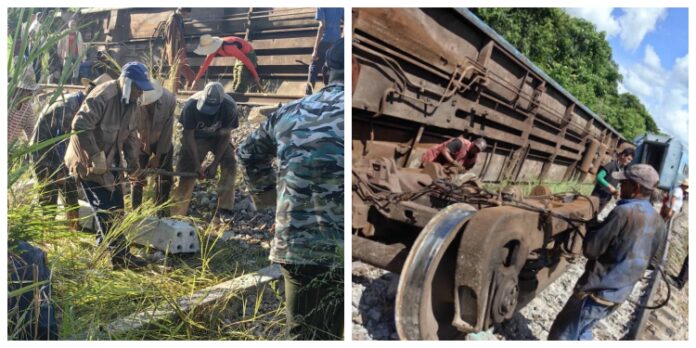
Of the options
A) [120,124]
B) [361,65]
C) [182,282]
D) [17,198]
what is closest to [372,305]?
[182,282]

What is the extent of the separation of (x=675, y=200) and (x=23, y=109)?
3472mm

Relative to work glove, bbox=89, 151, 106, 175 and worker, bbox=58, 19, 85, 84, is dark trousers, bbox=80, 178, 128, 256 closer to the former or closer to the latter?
work glove, bbox=89, 151, 106, 175

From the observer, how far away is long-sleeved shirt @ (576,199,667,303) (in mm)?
1946

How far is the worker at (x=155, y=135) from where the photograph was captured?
236 cm

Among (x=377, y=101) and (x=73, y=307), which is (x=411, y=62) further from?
(x=73, y=307)

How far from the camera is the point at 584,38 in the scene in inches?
113

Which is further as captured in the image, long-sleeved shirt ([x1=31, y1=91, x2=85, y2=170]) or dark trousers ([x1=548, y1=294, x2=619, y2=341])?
long-sleeved shirt ([x1=31, y1=91, x2=85, y2=170])

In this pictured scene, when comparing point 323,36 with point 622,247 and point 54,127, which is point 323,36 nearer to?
point 54,127

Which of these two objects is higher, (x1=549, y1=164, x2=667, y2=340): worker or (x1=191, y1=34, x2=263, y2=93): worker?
(x1=191, y1=34, x2=263, y2=93): worker

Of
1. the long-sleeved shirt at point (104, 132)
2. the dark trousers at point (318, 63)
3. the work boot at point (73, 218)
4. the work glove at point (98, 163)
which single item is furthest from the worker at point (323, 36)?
the work boot at point (73, 218)

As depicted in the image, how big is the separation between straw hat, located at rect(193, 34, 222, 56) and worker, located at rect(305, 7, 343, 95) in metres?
0.51

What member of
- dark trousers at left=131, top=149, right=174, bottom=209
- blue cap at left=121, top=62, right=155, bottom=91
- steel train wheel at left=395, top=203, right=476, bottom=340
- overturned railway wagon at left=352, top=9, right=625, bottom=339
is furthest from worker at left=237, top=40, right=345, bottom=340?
blue cap at left=121, top=62, right=155, bottom=91

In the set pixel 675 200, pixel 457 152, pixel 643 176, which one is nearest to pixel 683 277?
pixel 675 200

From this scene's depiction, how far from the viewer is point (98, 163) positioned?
235 cm
